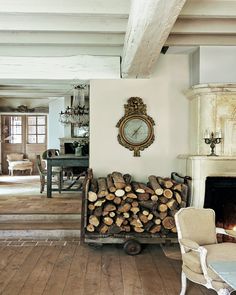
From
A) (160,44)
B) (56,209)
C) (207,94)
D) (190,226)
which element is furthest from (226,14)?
(56,209)

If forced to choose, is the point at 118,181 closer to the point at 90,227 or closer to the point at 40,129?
the point at 90,227

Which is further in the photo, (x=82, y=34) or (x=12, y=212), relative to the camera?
(x=12, y=212)

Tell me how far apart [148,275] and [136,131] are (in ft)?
7.25

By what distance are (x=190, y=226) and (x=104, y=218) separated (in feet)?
4.71

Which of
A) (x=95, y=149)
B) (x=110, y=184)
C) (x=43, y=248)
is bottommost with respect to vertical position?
(x=43, y=248)

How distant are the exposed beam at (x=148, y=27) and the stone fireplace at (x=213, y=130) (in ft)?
3.13

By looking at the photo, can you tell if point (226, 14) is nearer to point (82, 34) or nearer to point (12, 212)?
point (82, 34)

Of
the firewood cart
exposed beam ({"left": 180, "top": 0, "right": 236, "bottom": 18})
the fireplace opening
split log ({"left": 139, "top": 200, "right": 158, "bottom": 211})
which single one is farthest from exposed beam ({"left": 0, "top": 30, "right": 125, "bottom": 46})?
the fireplace opening

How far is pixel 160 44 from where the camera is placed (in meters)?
3.46

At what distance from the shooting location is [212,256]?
3.08 m

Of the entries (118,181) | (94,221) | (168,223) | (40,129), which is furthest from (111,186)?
(40,129)

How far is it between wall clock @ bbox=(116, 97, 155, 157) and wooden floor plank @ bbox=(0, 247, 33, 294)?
2.03m

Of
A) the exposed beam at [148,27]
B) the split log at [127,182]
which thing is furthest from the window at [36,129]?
the exposed beam at [148,27]

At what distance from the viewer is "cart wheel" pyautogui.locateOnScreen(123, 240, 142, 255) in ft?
14.7
